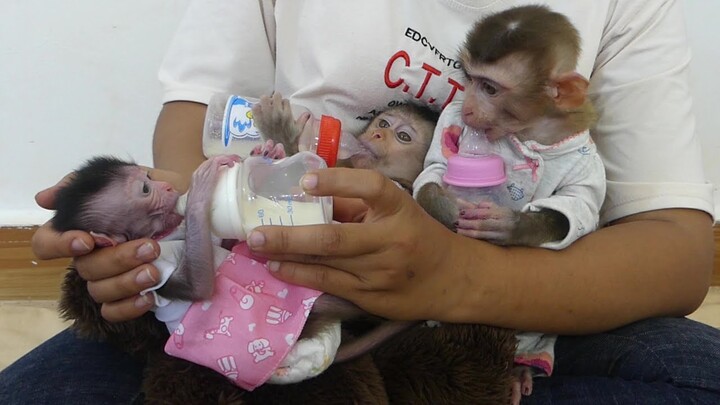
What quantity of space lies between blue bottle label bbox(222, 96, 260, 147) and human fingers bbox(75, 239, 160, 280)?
0.27 meters

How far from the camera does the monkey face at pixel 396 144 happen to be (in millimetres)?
1109

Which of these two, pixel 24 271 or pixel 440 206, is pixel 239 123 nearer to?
pixel 440 206

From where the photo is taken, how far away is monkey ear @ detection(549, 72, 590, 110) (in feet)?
2.95

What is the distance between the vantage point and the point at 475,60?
2.99ft

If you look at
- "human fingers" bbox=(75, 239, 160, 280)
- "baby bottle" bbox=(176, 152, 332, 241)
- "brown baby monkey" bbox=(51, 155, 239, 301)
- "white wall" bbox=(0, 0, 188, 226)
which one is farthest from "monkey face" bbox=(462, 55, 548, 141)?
"white wall" bbox=(0, 0, 188, 226)

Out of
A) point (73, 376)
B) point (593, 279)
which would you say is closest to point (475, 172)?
point (593, 279)

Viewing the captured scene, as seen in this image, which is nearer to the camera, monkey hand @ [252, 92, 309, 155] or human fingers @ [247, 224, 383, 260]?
human fingers @ [247, 224, 383, 260]

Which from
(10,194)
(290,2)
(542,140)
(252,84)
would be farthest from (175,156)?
(10,194)

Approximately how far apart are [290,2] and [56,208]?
1.66 ft

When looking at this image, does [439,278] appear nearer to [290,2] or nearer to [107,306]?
[107,306]

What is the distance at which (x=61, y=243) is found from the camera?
78 centimetres

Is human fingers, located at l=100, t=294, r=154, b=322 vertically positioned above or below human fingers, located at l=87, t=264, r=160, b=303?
below

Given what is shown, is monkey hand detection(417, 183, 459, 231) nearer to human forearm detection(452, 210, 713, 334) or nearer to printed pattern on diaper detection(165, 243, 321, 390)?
human forearm detection(452, 210, 713, 334)

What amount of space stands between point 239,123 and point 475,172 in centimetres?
34
